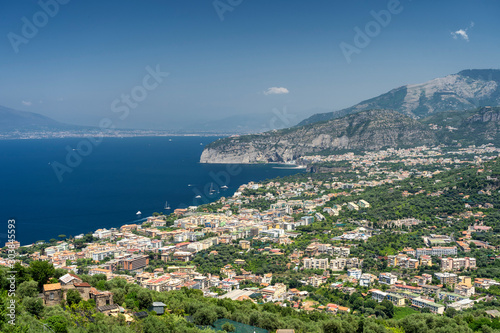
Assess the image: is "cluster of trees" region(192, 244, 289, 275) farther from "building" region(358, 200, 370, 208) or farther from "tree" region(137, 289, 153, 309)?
"building" region(358, 200, 370, 208)

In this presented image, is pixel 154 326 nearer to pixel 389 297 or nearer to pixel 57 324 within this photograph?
pixel 57 324

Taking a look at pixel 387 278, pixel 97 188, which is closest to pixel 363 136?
pixel 97 188

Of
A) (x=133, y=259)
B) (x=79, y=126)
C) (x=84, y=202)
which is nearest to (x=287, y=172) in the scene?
(x=84, y=202)

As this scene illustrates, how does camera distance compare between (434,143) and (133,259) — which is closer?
(133,259)

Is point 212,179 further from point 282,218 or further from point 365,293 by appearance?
point 365,293

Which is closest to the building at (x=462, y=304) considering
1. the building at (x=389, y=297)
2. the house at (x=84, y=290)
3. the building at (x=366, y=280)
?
the building at (x=389, y=297)

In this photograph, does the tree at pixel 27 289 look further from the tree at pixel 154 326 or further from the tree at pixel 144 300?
the tree at pixel 154 326
